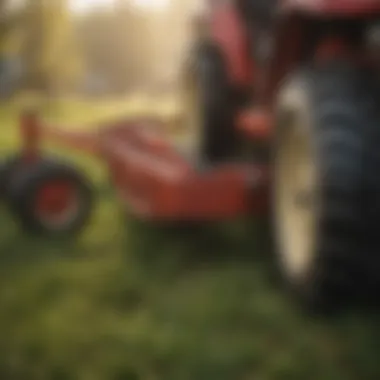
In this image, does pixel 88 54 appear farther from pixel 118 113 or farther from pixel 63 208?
pixel 63 208

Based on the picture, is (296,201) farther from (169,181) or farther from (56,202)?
(56,202)

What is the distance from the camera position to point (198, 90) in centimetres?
95

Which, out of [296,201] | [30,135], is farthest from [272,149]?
[30,135]

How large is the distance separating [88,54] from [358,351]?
0.78 feet

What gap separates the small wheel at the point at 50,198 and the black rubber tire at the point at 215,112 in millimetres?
121

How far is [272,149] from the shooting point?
815 mm

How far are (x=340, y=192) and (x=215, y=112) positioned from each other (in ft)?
0.88

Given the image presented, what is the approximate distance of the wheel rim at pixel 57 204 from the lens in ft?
2.74

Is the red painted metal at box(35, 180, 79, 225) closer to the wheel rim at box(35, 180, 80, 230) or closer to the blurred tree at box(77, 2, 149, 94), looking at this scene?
the wheel rim at box(35, 180, 80, 230)

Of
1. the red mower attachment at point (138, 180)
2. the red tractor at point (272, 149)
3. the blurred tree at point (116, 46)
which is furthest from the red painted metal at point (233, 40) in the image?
the blurred tree at point (116, 46)

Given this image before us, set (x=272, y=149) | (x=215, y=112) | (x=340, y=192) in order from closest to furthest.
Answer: (x=340, y=192) < (x=272, y=149) < (x=215, y=112)

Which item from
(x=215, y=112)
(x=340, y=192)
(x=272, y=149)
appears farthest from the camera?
(x=215, y=112)

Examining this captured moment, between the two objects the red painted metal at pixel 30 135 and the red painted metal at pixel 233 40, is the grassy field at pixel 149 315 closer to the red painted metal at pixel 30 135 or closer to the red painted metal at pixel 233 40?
the red painted metal at pixel 30 135

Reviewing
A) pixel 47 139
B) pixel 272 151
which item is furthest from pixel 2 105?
pixel 272 151
